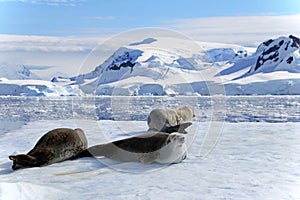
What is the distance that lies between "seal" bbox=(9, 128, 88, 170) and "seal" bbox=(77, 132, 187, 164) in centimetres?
26

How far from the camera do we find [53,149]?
4.12 m

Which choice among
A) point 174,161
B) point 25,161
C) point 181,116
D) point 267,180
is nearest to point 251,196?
point 267,180

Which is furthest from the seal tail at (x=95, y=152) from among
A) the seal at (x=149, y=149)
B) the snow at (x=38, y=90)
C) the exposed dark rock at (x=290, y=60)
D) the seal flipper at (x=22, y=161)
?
the exposed dark rock at (x=290, y=60)

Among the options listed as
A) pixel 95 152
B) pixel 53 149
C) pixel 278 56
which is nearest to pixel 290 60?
pixel 278 56

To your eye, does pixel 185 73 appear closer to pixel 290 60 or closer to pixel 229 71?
pixel 290 60

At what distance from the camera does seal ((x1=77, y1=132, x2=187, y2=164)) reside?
13.0 ft

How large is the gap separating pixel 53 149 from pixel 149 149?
1032mm

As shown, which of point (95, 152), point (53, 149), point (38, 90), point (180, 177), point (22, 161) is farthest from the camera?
point (38, 90)

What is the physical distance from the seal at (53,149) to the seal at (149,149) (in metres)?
0.26

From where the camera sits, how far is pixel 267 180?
10.6ft

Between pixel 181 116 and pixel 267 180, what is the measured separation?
13.0 feet

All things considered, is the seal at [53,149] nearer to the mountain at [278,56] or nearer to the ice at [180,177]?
the ice at [180,177]

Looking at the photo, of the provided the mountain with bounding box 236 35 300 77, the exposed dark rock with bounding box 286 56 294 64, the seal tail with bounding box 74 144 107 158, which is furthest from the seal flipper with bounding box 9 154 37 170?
the exposed dark rock with bounding box 286 56 294 64

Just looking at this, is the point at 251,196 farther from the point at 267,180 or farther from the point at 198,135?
the point at 198,135
